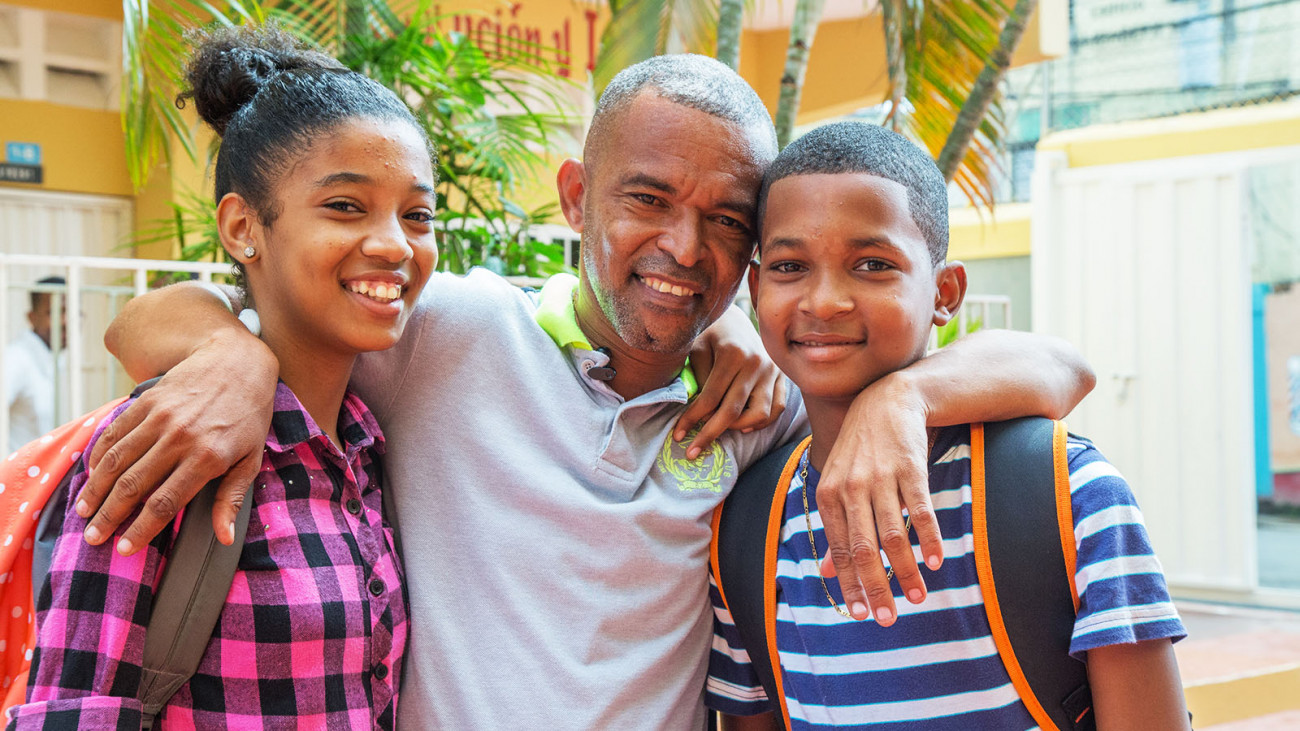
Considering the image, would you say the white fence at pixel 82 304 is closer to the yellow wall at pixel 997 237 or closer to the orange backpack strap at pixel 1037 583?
the orange backpack strap at pixel 1037 583

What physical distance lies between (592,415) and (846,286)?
505 mm

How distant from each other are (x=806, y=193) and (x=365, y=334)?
0.74 metres

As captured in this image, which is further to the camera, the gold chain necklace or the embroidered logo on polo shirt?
the embroidered logo on polo shirt

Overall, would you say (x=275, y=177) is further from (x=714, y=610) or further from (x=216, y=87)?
(x=714, y=610)

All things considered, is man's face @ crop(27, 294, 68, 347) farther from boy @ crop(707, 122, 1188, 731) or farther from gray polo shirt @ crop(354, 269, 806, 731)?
boy @ crop(707, 122, 1188, 731)

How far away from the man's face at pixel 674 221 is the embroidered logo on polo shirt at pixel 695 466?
18 centimetres

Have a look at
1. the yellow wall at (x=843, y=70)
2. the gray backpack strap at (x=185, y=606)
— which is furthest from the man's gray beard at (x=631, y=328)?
the yellow wall at (x=843, y=70)

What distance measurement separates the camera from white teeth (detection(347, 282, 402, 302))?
1773mm

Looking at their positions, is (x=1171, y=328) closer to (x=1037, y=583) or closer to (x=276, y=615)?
(x=1037, y=583)

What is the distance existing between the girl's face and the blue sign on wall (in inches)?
266

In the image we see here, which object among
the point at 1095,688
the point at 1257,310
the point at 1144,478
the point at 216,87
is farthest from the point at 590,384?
the point at 1257,310

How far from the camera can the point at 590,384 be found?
6.76 ft

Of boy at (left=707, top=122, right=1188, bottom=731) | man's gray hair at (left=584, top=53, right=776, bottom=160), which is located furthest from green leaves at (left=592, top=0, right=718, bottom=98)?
boy at (left=707, top=122, right=1188, bottom=731)

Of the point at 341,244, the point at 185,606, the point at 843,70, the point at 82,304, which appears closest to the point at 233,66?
the point at 341,244
